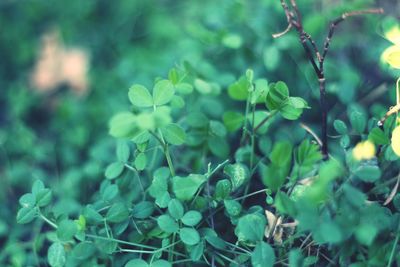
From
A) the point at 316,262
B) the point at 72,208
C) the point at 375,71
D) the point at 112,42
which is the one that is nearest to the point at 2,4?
the point at 112,42

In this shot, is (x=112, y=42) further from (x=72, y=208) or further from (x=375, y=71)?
(x=375, y=71)

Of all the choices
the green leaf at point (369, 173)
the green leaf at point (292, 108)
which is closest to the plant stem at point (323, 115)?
the green leaf at point (292, 108)

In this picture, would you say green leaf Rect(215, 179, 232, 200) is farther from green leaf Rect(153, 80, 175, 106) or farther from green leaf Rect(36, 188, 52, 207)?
green leaf Rect(36, 188, 52, 207)

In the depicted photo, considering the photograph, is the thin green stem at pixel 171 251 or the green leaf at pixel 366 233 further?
the thin green stem at pixel 171 251

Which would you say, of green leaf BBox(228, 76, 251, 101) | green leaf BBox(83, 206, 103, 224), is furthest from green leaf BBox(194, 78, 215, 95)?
green leaf BBox(83, 206, 103, 224)

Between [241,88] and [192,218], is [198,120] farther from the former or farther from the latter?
[192,218]

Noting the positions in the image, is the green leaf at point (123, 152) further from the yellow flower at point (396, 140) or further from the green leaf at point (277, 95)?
the yellow flower at point (396, 140)

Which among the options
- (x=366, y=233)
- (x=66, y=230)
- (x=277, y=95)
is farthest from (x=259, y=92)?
(x=66, y=230)
